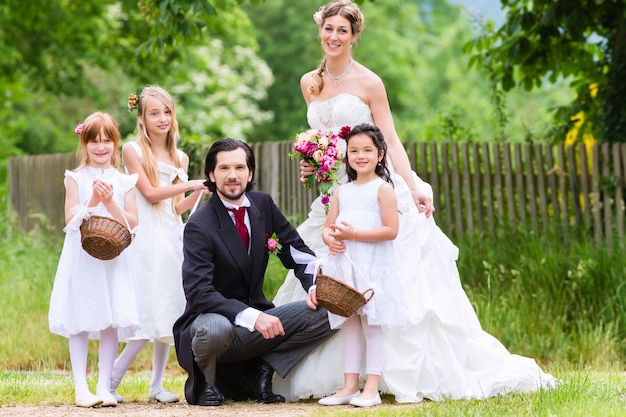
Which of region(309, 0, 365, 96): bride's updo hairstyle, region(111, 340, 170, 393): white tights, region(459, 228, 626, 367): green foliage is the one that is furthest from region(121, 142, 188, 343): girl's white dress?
region(459, 228, 626, 367): green foliage

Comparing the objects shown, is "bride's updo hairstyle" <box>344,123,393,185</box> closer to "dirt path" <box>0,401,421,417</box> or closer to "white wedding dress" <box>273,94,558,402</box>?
"white wedding dress" <box>273,94,558,402</box>

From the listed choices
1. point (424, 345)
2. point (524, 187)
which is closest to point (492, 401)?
point (424, 345)

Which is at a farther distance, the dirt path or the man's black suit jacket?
the man's black suit jacket

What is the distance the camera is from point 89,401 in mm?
5109

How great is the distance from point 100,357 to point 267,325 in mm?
1009

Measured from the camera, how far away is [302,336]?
5.36 metres

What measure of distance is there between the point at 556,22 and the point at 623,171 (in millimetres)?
1622

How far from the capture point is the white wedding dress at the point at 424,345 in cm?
524

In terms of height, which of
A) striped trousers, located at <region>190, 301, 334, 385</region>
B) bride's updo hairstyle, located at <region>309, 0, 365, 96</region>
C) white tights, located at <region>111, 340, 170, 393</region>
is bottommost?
white tights, located at <region>111, 340, 170, 393</region>

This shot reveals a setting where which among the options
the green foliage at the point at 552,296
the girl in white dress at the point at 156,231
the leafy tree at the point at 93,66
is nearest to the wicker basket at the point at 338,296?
the girl in white dress at the point at 156,231

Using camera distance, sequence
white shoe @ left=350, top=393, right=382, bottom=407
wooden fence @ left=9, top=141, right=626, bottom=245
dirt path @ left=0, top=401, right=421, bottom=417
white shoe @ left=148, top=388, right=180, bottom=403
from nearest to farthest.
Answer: dirt path @ left=0, top=401, right=421, bottom=417 → white shoe @ left=350, top=393, right=382, bottom=407 → white shoe @ left=148, top=388, right=180, bottom=403 → wooden fence @ left=9, top=141, right=626, bottom=245

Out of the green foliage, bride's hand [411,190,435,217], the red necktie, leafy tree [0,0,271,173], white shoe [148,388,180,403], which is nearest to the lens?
the red necktie

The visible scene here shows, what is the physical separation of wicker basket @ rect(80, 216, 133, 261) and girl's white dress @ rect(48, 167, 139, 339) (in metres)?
0.19

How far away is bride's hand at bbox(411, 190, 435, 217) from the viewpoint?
18.4ft
